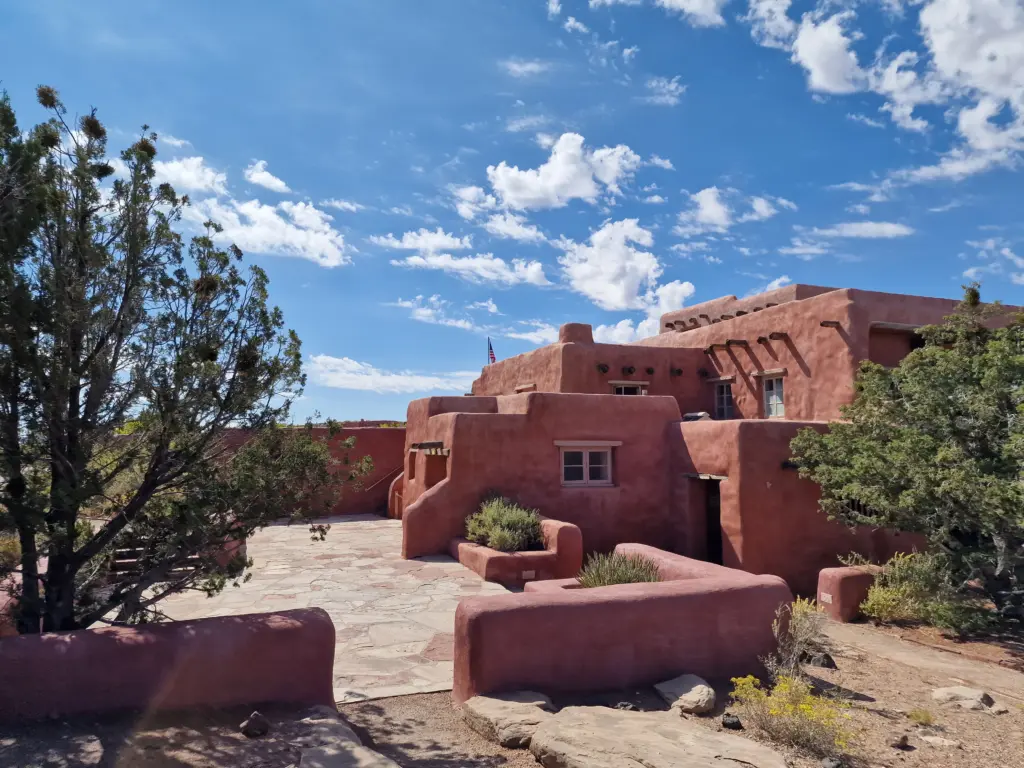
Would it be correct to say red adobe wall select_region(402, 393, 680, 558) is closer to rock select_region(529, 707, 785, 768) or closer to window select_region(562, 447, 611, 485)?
window select_region(562, 447, 611, 485)

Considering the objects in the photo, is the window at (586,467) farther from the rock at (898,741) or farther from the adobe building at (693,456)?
the rock at (898,741)

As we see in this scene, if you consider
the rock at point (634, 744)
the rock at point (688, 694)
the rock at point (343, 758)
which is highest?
the rock at point (343, 758)

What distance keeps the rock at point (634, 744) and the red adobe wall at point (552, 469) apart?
7.07 m

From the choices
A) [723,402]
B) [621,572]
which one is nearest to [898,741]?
[621,572]

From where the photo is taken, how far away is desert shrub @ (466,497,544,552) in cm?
1022

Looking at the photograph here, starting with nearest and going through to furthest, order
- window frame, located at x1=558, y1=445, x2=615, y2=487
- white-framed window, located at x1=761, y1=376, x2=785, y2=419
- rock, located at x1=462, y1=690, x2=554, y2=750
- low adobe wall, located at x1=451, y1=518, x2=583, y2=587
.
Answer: rock, located at x1=462, y1=690, x2=554, y2=750
low adobe wall, located at x1=451, y1=518, x2=583, y2=587
window frame, located at x1=558, y1=445, x2=615, y2=487
white-framed window, located at x1=761, y1=376, x2=785, y2=419

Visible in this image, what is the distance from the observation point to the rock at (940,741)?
524cm

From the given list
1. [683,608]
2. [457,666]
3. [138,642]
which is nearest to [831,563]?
[683,608]

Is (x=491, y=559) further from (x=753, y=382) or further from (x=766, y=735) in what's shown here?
(x=753, y=382)

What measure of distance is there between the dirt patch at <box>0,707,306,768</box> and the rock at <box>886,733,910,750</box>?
455cm

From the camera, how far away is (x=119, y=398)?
469 cm

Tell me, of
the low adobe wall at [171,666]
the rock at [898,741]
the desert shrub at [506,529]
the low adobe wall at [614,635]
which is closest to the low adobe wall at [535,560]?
the desert shrub at [506,529]

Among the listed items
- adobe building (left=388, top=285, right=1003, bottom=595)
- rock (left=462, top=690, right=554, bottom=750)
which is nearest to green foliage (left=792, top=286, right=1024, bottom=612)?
adobe building (left=388, top=285, right=1003, bottom=595)

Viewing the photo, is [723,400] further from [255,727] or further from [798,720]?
[255,727]
